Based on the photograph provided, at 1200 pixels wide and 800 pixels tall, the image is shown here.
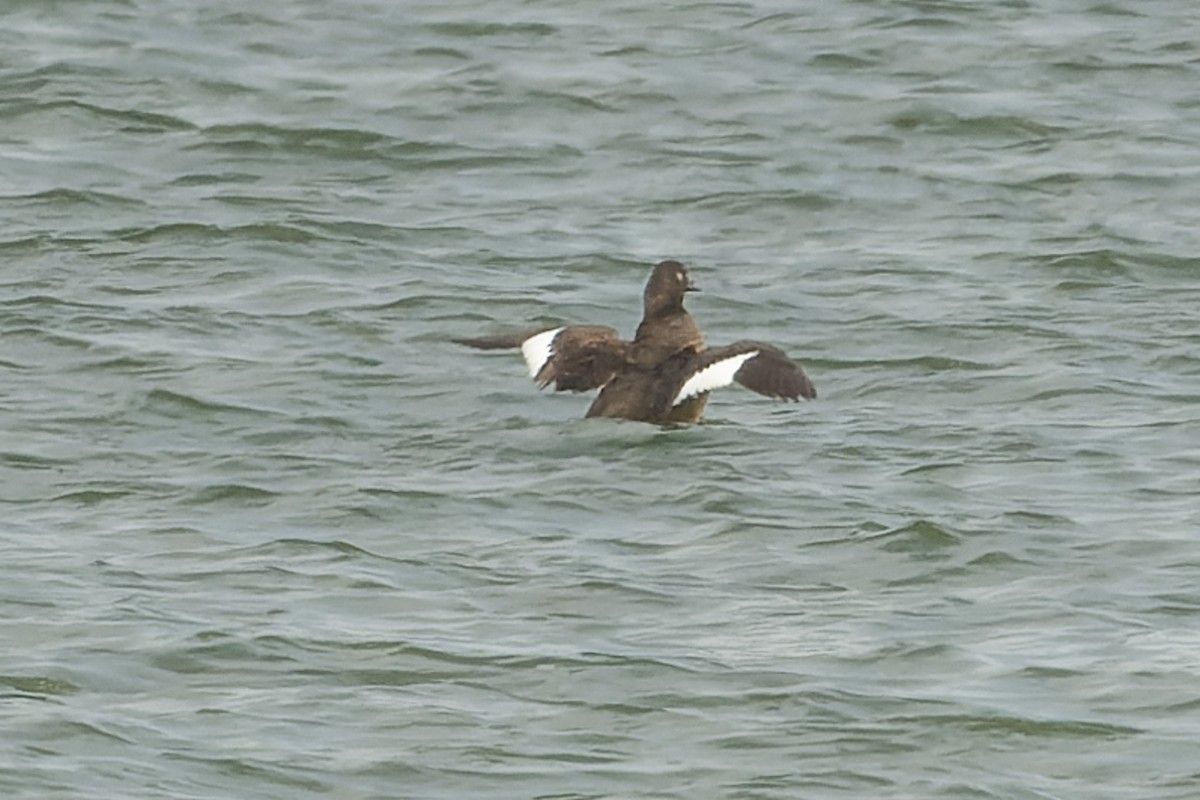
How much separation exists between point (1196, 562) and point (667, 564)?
5.45 ft

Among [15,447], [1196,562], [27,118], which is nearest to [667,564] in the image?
[1196,562]

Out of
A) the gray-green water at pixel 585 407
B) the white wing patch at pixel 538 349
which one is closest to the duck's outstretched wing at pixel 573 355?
the white wing patch at pixel 538 349

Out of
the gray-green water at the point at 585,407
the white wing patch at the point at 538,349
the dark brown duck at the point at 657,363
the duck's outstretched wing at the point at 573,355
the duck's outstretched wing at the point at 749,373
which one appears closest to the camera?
the gray-green water at the point at 585,407

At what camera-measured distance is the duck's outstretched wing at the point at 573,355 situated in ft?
37.9

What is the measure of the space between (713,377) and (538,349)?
93 centimetres

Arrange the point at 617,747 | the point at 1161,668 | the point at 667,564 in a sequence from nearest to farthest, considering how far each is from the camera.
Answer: the point at 617,747 → the point at 1161,668 → the point at 667,564

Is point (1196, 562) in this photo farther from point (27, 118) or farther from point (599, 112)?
point (27, 118)

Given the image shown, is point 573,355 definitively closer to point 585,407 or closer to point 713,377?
point 585,407

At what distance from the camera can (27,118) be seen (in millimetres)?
16859

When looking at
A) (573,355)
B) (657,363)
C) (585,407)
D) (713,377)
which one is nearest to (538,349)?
(573,355)

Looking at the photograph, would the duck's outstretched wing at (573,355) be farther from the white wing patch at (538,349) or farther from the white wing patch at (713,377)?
the white wing patch at (713,377)

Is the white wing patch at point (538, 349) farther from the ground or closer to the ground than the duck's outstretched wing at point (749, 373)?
closer to the ground

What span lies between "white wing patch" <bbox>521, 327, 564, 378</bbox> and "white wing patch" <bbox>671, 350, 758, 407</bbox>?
64 cm

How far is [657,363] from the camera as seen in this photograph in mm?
11547
